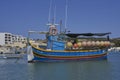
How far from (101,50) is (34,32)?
16946 millimetres

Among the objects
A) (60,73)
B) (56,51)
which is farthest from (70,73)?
(56,51)

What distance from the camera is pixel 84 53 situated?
65.7 m

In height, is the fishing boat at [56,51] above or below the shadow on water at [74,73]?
above

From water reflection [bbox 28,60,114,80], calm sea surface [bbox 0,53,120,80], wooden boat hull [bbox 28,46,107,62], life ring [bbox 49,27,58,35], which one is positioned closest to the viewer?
water reflection [bbox 28,60,114,80]

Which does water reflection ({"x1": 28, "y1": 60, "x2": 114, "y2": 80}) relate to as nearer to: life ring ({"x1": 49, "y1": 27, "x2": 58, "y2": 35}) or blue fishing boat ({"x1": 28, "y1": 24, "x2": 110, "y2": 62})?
blue fishing boat ({"x1": 28, "y1": 24, "x2": 110, "y2": 62})

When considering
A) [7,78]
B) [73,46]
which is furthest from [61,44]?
[7,78]

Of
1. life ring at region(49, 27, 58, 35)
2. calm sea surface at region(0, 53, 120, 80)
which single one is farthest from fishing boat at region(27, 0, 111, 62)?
calm sea surface at region(0, 53, 120, 80)

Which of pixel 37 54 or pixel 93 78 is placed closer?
pixel 93 78

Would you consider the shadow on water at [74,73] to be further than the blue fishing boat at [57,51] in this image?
No

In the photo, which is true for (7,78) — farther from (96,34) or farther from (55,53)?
(96,34)

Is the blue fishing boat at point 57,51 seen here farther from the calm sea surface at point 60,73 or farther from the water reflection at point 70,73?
the water reflection at point 70,73

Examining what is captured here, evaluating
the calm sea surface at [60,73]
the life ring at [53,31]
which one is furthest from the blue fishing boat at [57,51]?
the calm sea surface at [60,73]

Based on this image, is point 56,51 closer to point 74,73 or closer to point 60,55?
point 60,55

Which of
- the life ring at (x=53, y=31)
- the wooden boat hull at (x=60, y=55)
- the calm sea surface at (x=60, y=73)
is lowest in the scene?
the calm sea surface at (x=60, y=73)
